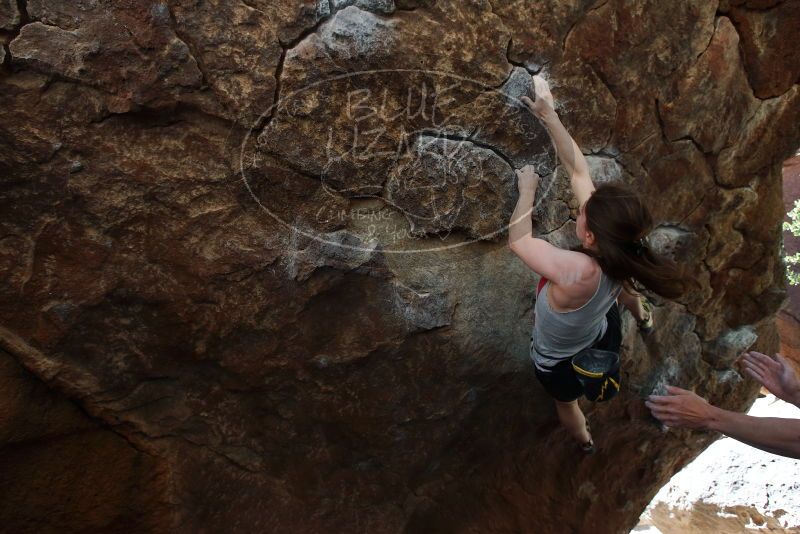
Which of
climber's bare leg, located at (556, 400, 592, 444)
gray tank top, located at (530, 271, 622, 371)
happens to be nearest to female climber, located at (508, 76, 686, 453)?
gray tank top, located at (530, 271, 622, 371)

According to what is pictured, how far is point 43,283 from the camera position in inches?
58.7

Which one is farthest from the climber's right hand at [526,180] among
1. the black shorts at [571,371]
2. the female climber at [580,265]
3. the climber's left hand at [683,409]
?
the climber's left hand at [683,409]

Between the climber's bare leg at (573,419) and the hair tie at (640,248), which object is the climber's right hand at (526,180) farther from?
the climber's bare leg at (573,419)

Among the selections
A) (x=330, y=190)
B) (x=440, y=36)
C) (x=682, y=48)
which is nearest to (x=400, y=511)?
(x=330, y=190)

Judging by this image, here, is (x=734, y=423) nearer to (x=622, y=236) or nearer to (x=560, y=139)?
(x=622, y=236)

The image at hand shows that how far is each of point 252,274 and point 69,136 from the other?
508 millimetres

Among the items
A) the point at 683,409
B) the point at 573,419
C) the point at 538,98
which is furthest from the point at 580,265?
the point at 573,419

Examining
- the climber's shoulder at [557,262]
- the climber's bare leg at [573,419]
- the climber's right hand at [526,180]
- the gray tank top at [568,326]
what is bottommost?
the climber's bare leg at [573,419]

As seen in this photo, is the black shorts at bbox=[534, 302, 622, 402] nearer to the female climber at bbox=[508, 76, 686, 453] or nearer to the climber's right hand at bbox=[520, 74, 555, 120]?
the female climber at bbox=[508, 76, 686, 453]

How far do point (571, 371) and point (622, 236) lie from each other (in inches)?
17.2

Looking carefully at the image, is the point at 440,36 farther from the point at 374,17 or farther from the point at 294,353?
the point at 294,353

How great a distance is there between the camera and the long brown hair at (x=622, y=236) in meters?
1.48

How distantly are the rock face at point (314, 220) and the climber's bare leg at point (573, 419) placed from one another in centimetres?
6

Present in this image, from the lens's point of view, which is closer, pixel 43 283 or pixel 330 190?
pixel 43 283
